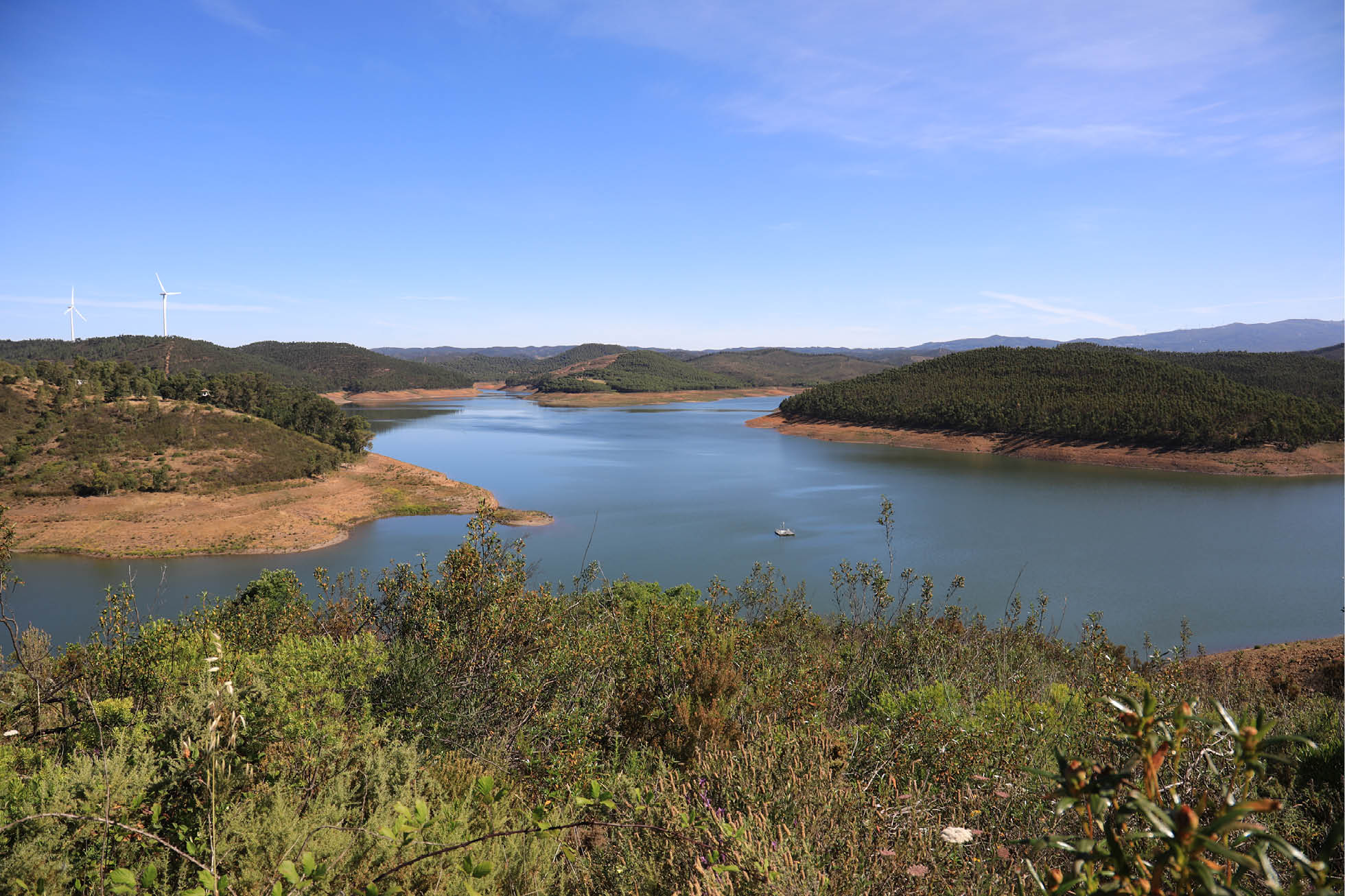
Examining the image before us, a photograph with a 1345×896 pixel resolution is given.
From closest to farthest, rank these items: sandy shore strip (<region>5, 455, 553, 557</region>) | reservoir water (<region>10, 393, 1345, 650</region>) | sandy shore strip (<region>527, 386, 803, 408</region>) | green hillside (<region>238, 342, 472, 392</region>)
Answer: reservoir water (<region>10, 393, 1345, 650</region>) < sandy shore strip (<region>5, 455, 553, 557</region>) < sandy shore strip (<region>527, 386, 803, 408</region>) < green hillside (<region>238, 342, 472, 392</region>)

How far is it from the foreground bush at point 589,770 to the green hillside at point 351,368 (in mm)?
130779

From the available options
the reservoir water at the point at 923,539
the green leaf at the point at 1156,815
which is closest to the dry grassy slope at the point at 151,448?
the reservoir water at the point at 923,539

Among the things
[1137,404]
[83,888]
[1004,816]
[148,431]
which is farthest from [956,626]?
[1137,404]

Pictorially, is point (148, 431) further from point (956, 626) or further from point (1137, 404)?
point (1137, 404)

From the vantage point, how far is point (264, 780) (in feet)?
10.8

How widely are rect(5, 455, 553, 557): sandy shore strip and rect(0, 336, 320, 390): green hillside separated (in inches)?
2678

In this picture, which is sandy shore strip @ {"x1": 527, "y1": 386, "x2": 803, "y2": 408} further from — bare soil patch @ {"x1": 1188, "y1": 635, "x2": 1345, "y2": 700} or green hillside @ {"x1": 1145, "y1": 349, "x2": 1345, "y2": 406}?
bare soil patch @ {"x1": 1188, "y1": 635, "x2": 1345, "y2": 700}

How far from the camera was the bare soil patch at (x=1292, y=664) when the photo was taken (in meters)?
12.5

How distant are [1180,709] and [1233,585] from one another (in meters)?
27.5

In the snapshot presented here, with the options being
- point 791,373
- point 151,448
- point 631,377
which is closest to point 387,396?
point 631,377

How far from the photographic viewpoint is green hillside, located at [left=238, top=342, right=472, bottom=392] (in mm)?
131250

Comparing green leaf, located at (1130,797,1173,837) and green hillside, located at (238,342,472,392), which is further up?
green hillside, located at (238,342,472,392)

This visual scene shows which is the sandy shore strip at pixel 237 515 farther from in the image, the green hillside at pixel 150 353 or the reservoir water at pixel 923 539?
the green hillside at pixel 150 353

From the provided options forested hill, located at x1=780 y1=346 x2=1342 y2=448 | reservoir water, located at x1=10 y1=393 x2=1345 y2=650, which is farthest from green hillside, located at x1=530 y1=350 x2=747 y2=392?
reservoir water, located at x1=10 y1=393 x2=1345 y2=650
